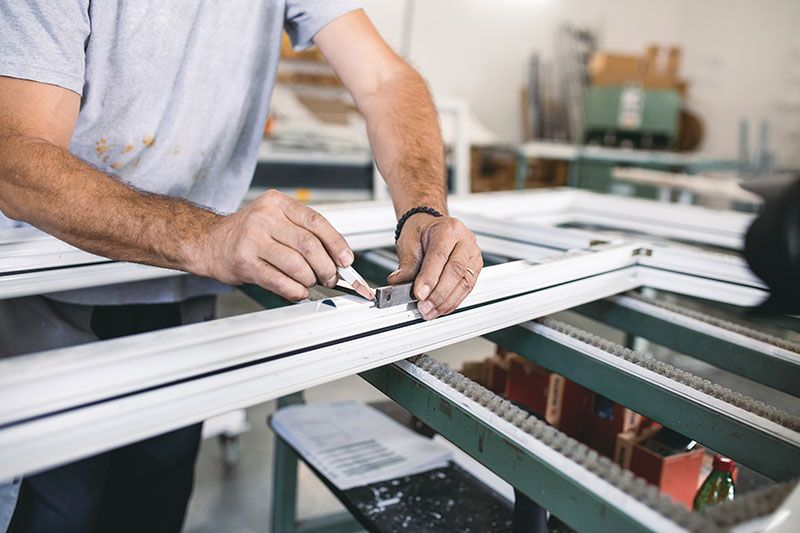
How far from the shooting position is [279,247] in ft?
2.25

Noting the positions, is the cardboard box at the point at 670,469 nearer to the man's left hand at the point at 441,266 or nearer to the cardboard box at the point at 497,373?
the cardboard box at the point at 497,373

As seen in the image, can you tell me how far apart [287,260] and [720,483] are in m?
0.77

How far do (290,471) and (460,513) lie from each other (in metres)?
0.54

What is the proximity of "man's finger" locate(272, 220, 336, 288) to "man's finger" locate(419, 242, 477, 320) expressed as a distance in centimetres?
13

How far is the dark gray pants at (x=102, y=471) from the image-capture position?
1.05m

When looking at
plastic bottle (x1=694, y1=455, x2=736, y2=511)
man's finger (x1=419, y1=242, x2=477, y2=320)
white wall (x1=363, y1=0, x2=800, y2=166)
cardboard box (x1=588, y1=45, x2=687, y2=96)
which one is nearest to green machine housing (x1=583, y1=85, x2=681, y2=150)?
cardboard box (x1=588, y1=45, x2=687, y2=96)

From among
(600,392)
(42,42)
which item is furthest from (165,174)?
(600,392)

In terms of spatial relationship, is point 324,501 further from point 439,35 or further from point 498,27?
point 498,27

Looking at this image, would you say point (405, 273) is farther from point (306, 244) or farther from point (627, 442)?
point (627, 442)

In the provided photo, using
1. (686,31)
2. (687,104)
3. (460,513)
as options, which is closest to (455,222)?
(460,513)

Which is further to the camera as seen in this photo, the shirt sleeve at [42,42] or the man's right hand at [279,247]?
the shirt sleeve at [42,42]

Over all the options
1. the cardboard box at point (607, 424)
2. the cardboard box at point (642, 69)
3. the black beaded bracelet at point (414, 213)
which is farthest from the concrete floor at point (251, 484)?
the cardboard box at point (642, 69)

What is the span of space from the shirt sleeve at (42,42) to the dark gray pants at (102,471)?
16.0 inches

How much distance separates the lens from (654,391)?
74 cm
